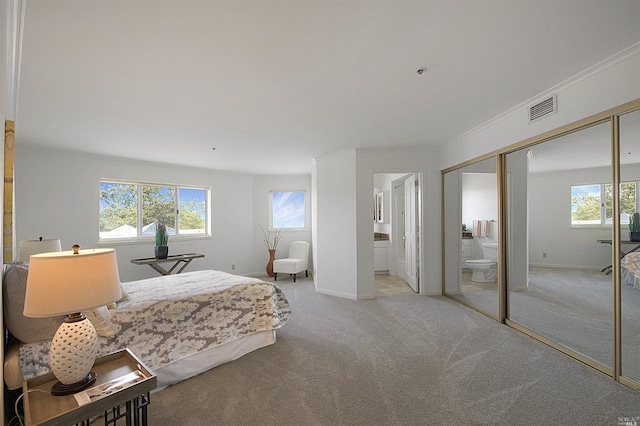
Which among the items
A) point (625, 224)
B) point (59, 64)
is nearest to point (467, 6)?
point (625, 224)

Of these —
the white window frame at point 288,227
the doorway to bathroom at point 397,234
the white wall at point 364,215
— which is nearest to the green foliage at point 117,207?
the white window frame at point 288,227

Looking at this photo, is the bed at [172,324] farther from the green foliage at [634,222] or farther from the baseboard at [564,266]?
the green foliage at [634,222]

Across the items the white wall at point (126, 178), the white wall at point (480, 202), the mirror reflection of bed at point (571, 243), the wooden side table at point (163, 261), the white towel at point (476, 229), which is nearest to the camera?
the mirror reflection of bed at point (571, 243)

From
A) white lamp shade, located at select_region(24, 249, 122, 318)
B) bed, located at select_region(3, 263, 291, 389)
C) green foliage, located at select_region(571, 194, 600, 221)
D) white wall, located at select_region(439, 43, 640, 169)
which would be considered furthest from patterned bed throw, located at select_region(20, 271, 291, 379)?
white wall, located at select_region(439, 43, 640, 169)

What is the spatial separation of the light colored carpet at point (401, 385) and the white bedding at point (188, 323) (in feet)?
0.47

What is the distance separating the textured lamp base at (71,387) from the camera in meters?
1.29

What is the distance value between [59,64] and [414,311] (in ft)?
13.8

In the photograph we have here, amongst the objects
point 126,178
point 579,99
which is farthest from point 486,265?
point 126,178

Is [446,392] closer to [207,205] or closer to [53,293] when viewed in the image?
[53,293]

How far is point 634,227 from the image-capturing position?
2.08 metres

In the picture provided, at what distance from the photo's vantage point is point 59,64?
195 centimetres

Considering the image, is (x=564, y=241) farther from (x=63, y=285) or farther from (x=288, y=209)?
(x=288, y=209)

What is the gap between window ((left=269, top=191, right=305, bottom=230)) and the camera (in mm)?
6641

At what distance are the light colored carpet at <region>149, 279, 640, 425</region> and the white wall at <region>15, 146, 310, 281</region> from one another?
3.32 metres
